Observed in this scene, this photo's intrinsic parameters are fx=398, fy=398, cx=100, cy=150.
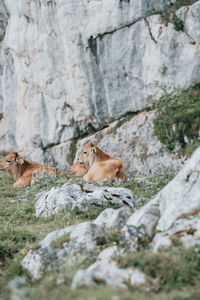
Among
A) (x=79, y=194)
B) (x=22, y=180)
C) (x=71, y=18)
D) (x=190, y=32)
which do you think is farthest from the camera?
(x=71, y=18)

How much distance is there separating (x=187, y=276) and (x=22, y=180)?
12210 mm

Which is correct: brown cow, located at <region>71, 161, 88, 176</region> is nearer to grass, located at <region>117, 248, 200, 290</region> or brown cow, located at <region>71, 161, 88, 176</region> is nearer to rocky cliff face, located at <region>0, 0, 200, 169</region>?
rocky cliff face, located at <region>0, 0, 200, 169</region>

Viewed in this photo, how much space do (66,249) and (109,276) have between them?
1344 millimetres

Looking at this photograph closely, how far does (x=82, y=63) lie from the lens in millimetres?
30344

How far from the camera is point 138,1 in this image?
27.4m

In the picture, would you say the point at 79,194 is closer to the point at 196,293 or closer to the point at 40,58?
the point at 196,293

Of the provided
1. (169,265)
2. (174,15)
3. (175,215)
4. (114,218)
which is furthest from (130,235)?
(174,15)

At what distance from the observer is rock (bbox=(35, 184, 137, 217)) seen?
27.7 feet

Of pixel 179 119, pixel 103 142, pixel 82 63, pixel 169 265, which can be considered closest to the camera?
pixel 169 265

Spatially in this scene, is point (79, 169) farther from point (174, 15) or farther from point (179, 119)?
point (174, 15)

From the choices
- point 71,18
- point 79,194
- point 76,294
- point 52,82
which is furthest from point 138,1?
point 76,294

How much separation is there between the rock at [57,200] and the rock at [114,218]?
85.8 inches

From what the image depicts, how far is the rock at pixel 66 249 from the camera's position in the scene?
4719mm

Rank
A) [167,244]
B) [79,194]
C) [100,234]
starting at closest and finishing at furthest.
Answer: [167,244]
[100,234]
[79,194]
